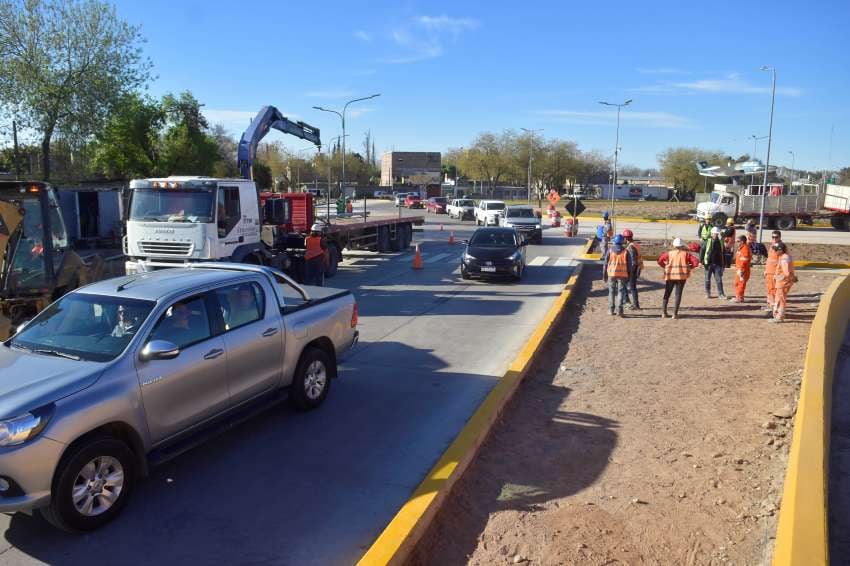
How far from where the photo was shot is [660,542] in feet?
14.5

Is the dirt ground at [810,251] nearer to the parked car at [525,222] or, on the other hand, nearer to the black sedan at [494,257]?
the parked car at [525,222]

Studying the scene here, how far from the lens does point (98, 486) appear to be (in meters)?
4.53

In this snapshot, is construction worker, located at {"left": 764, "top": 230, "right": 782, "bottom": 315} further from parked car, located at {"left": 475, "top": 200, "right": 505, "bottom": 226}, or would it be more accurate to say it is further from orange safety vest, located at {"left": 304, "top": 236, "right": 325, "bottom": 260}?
parked car, located at {"left": 475, "top": 200, "right": 505, "bottom": 226}

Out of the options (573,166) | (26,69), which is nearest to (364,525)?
(26,69)

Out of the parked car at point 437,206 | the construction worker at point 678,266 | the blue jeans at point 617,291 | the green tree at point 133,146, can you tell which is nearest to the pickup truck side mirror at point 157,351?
the blue jeans at point 617,291

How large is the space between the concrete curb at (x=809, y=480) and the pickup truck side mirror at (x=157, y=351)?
4296mm

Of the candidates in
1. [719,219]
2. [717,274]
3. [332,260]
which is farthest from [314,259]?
[719,219]

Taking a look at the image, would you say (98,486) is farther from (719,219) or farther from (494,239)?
(719,219)

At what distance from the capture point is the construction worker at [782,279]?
1194 centimetres

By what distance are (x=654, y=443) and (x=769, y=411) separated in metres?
1.92

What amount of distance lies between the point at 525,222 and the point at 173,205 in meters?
18.4

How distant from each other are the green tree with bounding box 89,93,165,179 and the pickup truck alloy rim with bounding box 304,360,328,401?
29288 millimetres

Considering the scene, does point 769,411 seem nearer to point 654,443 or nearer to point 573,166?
point 654,443

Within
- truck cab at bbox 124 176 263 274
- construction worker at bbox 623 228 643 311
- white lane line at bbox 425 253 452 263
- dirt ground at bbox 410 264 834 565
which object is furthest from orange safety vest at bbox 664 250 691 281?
white lane line at bbox 425 253 452 263
